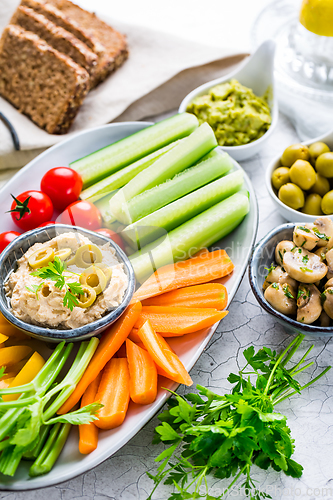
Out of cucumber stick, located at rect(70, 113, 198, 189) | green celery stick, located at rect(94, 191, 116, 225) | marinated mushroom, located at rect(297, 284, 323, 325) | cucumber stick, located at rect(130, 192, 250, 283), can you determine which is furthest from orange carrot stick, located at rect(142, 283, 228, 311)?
cucumber stick, located at rect(70, 113, 198, 189)

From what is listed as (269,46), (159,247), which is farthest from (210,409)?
(269,46)

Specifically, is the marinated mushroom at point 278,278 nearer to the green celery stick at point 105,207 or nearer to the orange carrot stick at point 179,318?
the orange carrot stick at point 179,318

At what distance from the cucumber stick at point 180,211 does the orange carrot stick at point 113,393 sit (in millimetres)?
819

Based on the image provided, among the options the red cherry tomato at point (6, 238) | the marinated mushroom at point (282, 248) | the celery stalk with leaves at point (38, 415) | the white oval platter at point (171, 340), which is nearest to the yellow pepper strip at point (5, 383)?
the celery stalk with leaves at point (38, 415)

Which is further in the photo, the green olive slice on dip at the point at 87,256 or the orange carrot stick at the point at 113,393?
the green olive slice on dip at the point at 87,256

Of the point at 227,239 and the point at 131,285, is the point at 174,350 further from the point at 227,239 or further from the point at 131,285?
the point at 227,239

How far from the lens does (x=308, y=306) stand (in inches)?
88.1

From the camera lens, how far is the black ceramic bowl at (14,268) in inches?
86.0

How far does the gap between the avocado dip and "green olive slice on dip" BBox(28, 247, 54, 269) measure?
158 centimetres

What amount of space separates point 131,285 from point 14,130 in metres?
1.74

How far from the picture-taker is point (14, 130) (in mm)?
3371

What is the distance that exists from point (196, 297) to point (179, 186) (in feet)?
2.62

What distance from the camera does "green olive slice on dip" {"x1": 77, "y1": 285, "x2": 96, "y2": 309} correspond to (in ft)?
7.35

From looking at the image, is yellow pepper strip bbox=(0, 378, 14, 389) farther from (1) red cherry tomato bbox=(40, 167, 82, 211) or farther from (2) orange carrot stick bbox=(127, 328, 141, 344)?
(1) red cherry tomato bbox=(40, 167, 82, 211)
